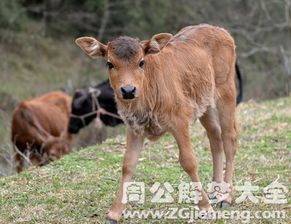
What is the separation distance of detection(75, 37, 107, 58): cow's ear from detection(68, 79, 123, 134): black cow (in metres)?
9.35

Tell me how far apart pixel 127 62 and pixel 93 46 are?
47 centimetres

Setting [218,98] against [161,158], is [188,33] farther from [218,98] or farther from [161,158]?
[161,158]

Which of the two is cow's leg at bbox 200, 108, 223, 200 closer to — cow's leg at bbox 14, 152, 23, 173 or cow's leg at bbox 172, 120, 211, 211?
cow's leg at bbox 172, 120, 211, 211

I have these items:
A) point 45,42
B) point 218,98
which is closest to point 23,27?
point 45,42

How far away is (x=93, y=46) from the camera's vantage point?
734 cm

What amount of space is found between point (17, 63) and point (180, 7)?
18.7ft

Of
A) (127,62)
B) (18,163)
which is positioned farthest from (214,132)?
(18,163)

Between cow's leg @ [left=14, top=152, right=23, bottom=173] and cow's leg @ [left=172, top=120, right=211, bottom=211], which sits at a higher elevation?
cow's leg @ [left=172, top=120, right=211, bottom=211]

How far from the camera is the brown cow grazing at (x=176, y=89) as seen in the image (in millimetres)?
7086

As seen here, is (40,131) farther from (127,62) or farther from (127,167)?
(127,62)

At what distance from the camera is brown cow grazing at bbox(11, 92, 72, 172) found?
1616cm

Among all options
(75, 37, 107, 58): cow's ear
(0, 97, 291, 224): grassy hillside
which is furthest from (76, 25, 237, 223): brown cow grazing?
(0, 97, 291, 224): grassy hillside

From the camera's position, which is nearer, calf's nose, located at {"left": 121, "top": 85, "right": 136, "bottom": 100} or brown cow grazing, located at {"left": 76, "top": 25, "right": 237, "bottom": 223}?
calf's nose, located at {"left": 121, "top": 85, "right": 136, "bottom": 100}

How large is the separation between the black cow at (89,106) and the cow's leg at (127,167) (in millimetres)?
9220
